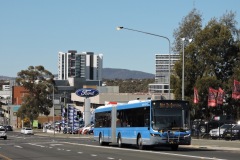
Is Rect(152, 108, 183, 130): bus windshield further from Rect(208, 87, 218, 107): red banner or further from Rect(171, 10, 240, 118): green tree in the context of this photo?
Rect(171, 10, 240, 118): green tree

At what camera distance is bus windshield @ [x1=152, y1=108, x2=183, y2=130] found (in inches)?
1223

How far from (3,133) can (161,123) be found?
34.3m

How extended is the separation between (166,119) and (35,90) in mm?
79042

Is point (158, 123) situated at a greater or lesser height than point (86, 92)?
lesser

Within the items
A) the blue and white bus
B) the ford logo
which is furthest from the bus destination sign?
the blue and white bus

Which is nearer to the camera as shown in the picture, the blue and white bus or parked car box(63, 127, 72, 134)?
the blue and white bus

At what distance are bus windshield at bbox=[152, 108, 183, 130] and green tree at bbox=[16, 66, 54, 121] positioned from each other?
77.7 metres

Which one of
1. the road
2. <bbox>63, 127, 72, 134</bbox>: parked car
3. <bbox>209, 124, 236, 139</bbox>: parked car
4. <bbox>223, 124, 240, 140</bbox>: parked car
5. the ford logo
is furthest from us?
<bbox>63, 127, 72, 134</bbox>: parked car

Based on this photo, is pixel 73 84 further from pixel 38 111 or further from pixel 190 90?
pixel 190 90

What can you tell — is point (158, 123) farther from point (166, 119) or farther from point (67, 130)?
point (67, 130)

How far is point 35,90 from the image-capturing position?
10775cm

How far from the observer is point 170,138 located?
30.7 metres

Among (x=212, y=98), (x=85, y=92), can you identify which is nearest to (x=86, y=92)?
(x=85, y=92)

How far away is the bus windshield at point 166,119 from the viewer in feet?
102
